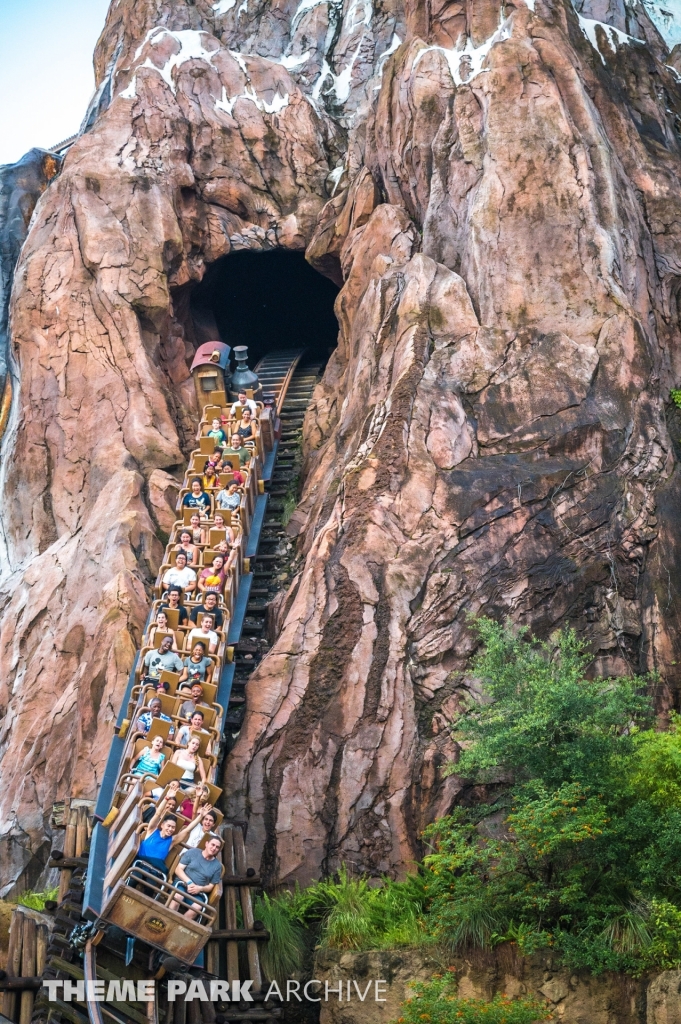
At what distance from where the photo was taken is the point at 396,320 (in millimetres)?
16516

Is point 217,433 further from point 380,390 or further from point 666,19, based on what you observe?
point 666,19

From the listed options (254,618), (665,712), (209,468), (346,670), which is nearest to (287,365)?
(209,468)

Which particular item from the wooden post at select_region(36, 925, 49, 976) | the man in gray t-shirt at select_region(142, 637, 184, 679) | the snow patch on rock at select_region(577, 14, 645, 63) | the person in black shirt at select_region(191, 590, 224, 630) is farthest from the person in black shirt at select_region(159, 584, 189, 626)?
the snow patch on rock at select_region(577, 14, 645, 63)

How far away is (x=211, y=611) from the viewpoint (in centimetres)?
1441

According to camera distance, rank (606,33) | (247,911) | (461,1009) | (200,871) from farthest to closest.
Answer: (606,33) → (247,911) → (200,871) → (461,1009)

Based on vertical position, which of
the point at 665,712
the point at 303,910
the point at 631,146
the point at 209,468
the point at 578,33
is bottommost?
the point at 303,910

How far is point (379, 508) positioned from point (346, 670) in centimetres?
215

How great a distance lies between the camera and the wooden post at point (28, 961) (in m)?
10.5

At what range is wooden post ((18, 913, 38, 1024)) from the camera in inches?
412

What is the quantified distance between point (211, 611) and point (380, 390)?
4021 mm

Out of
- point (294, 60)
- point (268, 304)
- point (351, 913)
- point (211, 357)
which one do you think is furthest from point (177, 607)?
point (294, 60)

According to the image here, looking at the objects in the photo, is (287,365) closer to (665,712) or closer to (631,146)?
(631,146)

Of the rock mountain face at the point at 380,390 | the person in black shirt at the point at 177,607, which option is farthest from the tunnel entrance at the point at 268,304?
the person in black shirt at the point at 177,607

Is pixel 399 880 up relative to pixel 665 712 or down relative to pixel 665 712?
down
